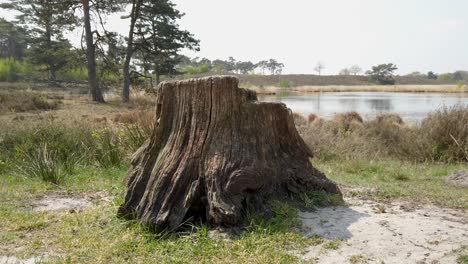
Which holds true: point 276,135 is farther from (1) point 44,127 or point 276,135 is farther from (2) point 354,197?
(1) point 44,127

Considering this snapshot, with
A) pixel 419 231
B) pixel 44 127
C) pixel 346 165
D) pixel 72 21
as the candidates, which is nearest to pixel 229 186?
pixel 419 231

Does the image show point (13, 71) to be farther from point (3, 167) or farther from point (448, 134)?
point (448, 134)

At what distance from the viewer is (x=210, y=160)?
3865mm

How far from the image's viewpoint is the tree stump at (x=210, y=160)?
374cm

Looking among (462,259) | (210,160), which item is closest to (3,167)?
(210,160)

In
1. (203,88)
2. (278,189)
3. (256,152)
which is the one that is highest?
(203,88)

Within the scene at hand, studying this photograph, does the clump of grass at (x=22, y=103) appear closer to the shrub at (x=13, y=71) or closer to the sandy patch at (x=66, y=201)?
the sandy patch at (x=66, y=201)

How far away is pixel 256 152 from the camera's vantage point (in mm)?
4059

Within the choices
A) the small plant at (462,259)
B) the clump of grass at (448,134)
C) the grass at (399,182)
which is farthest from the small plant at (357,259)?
the clump of grass at (448,134)

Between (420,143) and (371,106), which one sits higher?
(371,106)

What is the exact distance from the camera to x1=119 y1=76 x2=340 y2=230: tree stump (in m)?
3.74

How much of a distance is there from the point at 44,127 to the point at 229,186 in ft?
21.1

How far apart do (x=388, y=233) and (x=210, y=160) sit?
1731 mm

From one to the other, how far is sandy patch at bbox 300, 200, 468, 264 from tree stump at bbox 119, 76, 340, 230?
580 millimetres
